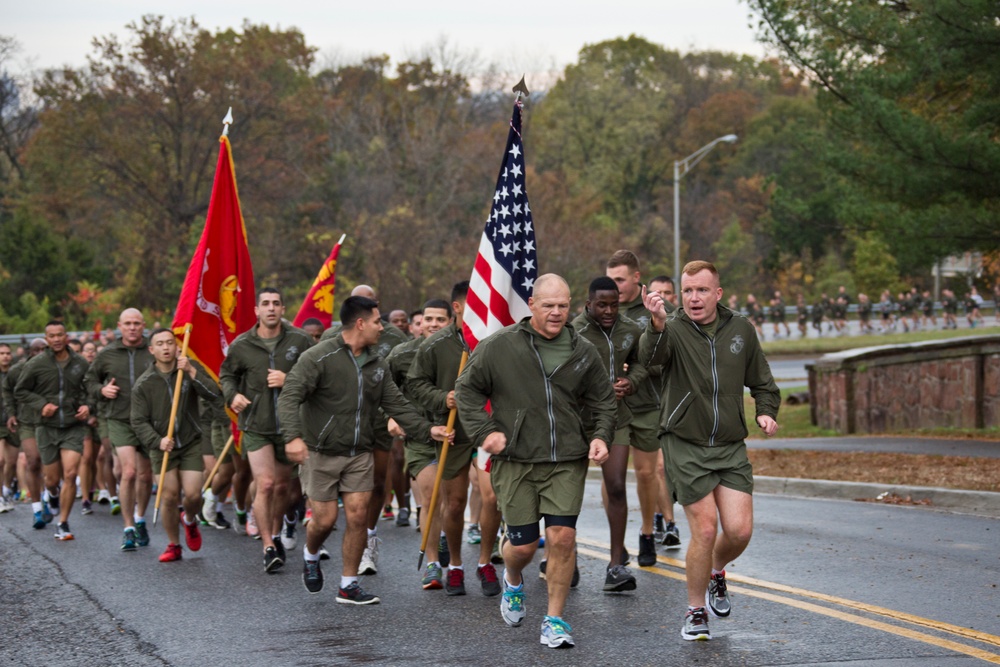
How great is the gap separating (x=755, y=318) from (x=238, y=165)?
779 inches

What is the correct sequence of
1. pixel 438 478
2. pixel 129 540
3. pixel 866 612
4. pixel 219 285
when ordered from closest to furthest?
pixel 866 612 < pixel 438 478 < pixel 129 540 < pixel 219 285

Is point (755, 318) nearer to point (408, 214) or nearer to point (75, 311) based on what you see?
point (408, 214)

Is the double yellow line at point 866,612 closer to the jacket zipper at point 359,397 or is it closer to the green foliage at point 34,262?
the jacket zipper at point 359,397

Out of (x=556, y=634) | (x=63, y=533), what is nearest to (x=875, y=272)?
(x=63, y=533)

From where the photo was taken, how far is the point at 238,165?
4044 centimetres

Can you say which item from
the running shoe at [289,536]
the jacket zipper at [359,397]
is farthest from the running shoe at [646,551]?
the running shoe at [289,536]

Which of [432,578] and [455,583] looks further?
[432,578]

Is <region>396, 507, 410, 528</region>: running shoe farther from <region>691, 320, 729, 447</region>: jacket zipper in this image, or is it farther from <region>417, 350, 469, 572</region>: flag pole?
Answer: <region>691, 320, 729, 447</region>: jacket zipper

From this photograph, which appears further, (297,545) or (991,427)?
(991,427)

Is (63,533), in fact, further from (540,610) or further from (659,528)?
(540,610)

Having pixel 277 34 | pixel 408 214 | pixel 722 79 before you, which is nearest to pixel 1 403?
pixel 408 214

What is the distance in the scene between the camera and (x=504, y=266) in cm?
899

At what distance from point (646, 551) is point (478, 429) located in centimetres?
265

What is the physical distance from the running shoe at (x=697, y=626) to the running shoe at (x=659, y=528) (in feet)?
10.9
